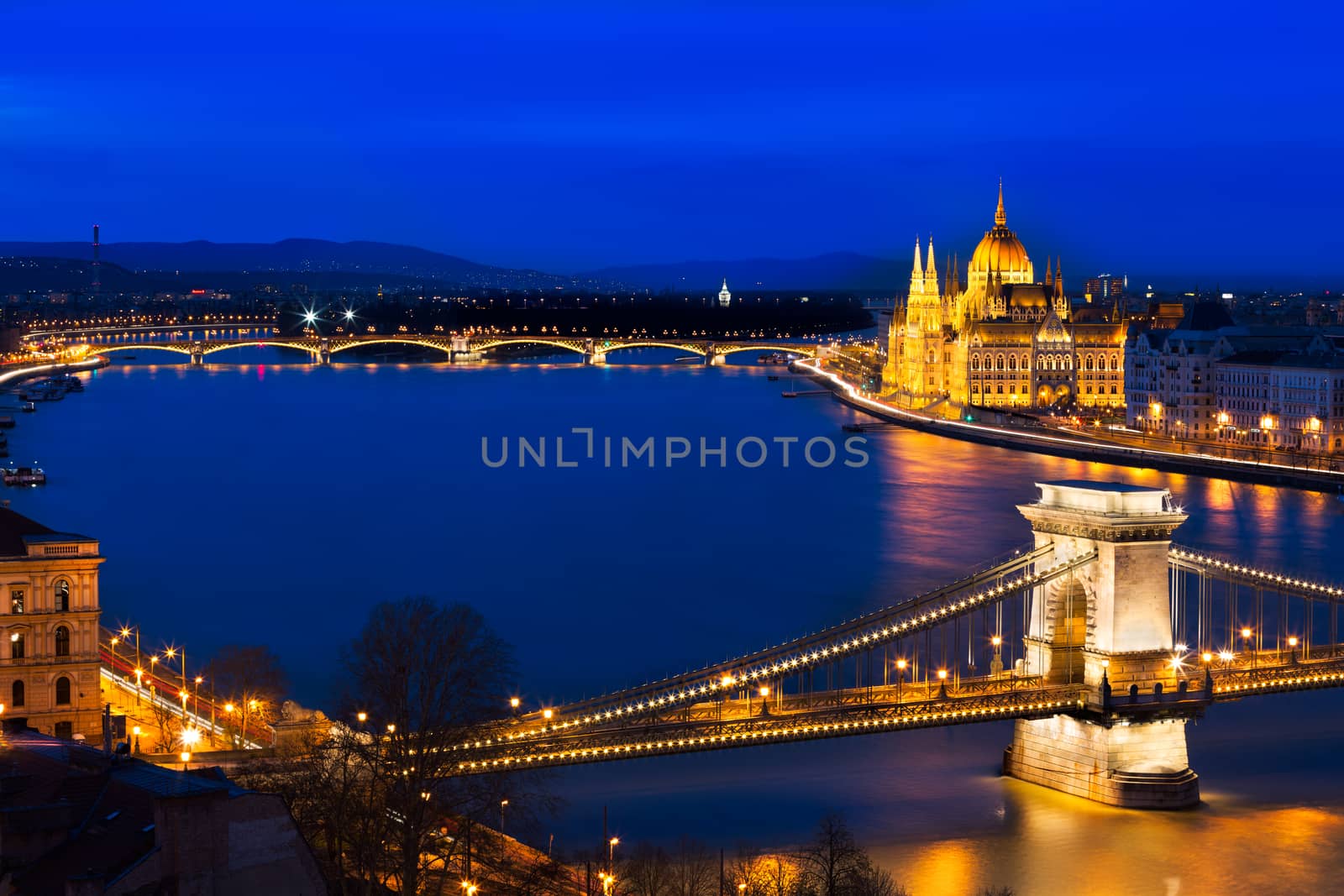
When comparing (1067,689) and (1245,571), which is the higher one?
(1245,571)

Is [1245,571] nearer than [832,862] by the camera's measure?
No

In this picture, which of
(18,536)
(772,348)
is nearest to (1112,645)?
(18,536)

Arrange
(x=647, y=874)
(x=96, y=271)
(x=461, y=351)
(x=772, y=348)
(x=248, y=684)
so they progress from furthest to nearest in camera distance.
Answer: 1. (x=96, y=271)
2. (x=461, y=351)
3. (x=772, y=348)
4. (x=248, y=684)
5. (x=647, y=874)

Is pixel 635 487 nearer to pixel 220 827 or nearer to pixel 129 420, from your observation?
pixel 129 420

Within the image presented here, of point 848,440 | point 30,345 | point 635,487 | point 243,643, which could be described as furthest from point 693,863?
point 30,345

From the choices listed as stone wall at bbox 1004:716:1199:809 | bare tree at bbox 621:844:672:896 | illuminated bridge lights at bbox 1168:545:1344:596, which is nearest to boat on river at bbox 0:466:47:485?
illuminated bridge lights at bbox 1168:545:1344:596

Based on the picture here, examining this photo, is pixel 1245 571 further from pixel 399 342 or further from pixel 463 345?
pixel 463 345

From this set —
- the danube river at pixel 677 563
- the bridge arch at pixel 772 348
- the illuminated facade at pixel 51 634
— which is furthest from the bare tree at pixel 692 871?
the bridge arch at pixel 772 348
